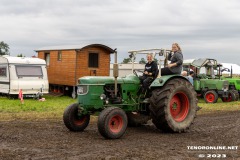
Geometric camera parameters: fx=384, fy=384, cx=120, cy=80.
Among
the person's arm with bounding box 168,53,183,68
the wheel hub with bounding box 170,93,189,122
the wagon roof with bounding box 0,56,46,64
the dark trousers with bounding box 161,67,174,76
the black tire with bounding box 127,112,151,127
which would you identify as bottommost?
the black tire with bounding box 127,112,151,127

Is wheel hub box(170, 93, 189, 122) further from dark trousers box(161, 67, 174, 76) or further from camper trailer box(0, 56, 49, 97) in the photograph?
camper trailer box(0, 56, 49, 97)

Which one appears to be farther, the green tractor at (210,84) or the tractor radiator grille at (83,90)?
the green tractor at (210,84)

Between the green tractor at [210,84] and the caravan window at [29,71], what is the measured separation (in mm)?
8097

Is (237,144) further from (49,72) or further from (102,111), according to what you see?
(49,72)

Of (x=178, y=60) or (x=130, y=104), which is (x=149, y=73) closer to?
(x=178, y=60)

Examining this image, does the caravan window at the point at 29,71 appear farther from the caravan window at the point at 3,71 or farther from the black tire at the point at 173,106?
the black tire at the point at 173,106

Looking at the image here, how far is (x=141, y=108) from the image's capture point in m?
9.09

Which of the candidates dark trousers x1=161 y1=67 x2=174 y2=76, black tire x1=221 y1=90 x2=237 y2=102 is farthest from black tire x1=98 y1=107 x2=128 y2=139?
black tire x1=221 y1=90 x2=237 y2=102

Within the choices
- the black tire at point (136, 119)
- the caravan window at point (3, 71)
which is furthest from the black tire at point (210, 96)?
the black tire at point (136, 119)

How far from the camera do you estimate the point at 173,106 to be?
9266 millimetres

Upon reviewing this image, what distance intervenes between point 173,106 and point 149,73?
3.28 feet

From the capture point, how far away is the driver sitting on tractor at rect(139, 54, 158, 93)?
9078 millimetres

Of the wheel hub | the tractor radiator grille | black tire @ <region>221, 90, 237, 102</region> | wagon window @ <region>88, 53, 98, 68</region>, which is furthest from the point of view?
wagon window @ <region>88, 53, 98, 68</region>

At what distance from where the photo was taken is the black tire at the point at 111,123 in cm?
763
